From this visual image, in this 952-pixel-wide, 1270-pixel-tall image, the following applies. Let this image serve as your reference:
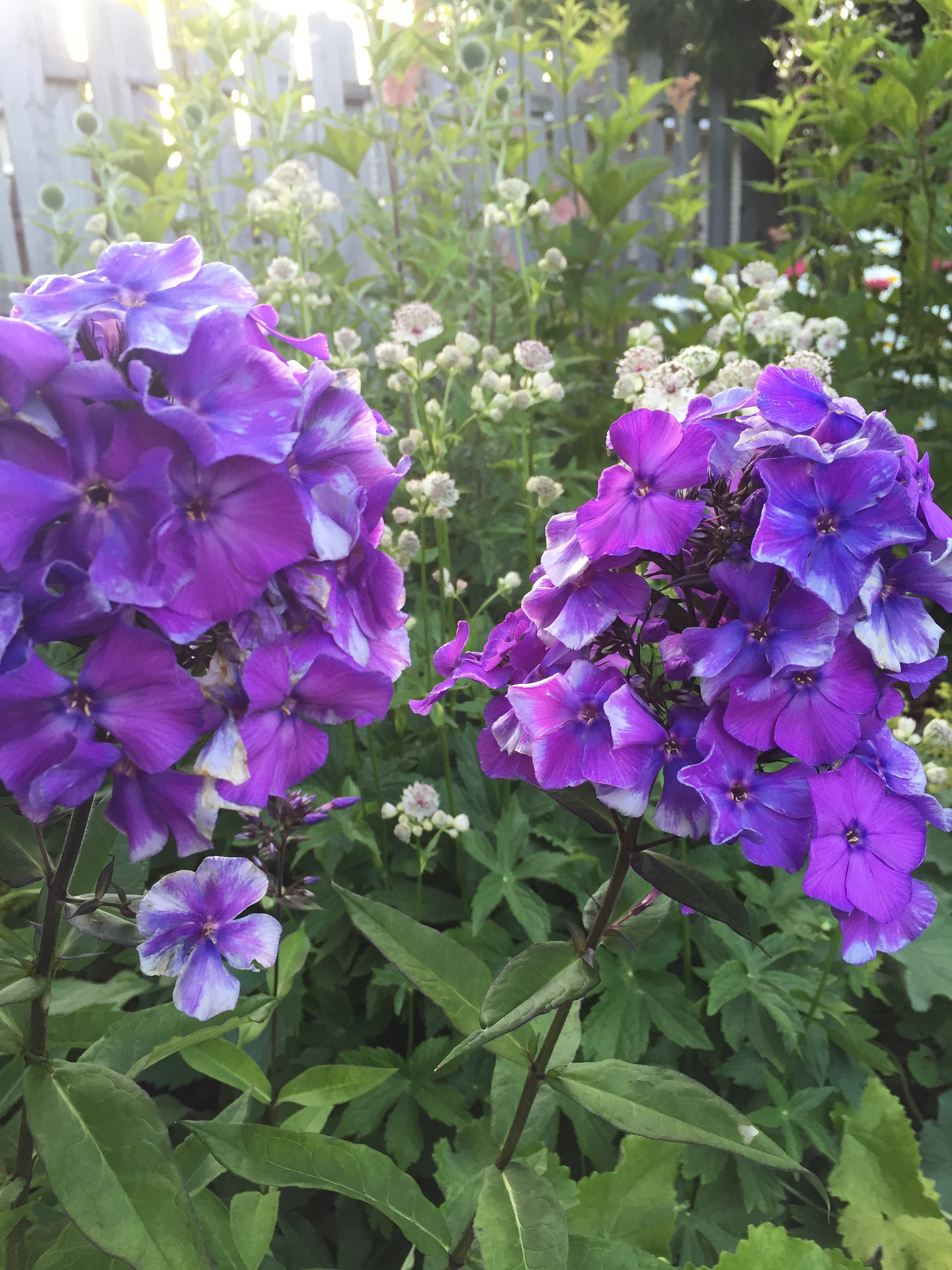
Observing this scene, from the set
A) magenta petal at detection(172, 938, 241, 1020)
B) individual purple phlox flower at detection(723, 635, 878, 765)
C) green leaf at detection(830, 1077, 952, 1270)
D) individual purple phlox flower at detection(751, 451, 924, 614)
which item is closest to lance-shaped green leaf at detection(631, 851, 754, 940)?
individual purple phlox flower at detection(723, 635, 878, 765)

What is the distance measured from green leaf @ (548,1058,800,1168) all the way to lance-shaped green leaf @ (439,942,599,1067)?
0.39ft

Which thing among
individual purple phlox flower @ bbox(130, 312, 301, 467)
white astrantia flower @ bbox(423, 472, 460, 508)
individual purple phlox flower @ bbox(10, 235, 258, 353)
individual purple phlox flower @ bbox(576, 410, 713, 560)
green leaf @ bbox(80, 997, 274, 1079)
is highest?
individual purple phlox flower @ bbox(10, 235, 258, 353)

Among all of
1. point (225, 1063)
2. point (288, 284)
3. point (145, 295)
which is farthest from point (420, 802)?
point (288, 284)

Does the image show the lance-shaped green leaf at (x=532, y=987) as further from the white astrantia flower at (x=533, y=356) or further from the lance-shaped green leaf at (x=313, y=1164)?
the white astrantia flower at (x=533, y=356)

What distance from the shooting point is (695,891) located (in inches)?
28.6

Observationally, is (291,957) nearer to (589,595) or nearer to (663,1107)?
(663,1107)

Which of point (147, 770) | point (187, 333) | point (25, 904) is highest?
point (187, 333)

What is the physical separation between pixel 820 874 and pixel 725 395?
1.37 ft

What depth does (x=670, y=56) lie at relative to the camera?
568 centimetres

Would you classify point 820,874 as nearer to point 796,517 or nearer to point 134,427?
point 796,517

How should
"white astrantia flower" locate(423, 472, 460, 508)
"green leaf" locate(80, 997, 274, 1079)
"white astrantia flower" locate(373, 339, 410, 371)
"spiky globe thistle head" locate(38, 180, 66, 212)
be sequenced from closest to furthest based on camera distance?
"green leaf" locate(80, 997, 274, 1079), "white astrantia flower" locate(423, 472, 460, 508), "white astrantia flower" locate(373, 339, 410, 371), "spiky globe thistle head" locate(38, 180, 66, 212)

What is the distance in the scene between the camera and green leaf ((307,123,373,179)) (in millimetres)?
2607

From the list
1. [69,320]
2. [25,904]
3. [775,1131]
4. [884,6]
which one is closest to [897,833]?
[69,320]

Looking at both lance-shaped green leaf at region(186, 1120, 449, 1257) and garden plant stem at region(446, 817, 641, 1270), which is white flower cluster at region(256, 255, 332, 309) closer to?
garden plant stem at region(446, 817, 641, 1270)
